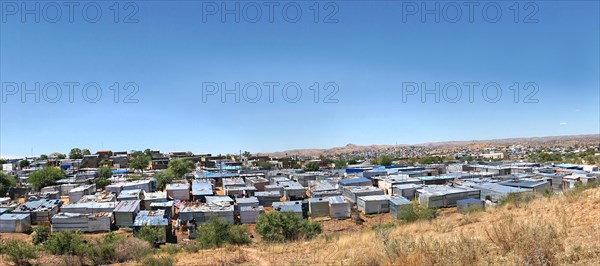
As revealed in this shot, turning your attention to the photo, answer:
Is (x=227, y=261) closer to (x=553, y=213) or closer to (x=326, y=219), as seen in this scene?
(x=553, y=213)

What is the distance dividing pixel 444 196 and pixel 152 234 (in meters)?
17.0

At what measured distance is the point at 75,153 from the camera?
61531mm

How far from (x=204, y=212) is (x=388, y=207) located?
429 inches

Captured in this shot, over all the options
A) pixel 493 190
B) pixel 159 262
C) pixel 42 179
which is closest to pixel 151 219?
pixel 159 262

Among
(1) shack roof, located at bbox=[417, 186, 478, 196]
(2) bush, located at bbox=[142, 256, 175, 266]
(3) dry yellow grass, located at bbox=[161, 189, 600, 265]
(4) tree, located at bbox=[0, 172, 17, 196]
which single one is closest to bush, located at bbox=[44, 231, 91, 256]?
(3) dry yellow grass, located at bbox=[161, 189, 600, 265]

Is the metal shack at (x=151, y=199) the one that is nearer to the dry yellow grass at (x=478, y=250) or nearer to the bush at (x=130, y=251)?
the bush at (x=130, y=251)

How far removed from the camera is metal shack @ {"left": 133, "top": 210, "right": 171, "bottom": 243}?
621 inches

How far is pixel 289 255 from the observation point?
22.3ft

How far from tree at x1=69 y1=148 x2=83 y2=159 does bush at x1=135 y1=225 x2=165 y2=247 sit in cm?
5334

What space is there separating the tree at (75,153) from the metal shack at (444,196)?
56874mm

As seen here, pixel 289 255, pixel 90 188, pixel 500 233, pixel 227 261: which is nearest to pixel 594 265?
pixel 500 233

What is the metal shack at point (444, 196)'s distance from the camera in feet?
74.2

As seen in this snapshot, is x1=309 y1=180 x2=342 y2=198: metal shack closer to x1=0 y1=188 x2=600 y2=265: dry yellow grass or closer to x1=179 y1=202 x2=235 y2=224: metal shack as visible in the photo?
x1=179 y1=202 x2=235 y2=224: metal shack

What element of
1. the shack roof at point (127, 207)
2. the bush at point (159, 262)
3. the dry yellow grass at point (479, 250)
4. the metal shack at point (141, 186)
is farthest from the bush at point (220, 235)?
the metal shack at point (141, 186)
